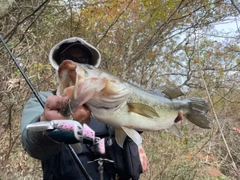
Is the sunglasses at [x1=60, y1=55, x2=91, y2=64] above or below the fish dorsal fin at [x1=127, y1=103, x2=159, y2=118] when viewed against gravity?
above

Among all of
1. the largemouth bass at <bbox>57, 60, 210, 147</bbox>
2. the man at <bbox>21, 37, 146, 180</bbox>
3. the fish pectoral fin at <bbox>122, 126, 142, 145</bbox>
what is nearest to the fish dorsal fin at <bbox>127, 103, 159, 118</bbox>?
the largemouth bass at <bbox>57, 60, 210, 147</bbox>

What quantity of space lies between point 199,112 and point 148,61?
319 inches

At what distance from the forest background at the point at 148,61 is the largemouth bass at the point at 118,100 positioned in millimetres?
596

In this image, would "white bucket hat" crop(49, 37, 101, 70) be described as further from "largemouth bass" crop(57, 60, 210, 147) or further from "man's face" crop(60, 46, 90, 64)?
"largemouth bass" crop(57, 60, 210, 147)

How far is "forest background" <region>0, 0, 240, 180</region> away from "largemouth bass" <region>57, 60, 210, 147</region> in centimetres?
60

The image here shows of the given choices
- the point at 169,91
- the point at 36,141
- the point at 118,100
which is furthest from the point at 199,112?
the point at 36,141

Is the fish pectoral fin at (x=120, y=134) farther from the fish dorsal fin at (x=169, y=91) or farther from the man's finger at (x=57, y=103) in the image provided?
the fish dorsal fin at (x=169, y=91)

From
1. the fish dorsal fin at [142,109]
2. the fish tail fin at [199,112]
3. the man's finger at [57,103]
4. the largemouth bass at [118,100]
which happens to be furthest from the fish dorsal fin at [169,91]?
the man's finger at [57,103]

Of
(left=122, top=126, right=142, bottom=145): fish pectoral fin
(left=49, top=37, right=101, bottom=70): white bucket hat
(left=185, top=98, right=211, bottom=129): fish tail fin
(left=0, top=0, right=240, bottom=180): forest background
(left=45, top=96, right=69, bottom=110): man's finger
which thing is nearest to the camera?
(left=45, top=96, right=69, bottom=110): man's finger

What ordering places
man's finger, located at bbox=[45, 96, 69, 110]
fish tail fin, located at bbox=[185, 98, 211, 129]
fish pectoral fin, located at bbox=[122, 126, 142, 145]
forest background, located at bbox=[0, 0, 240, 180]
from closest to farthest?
1. man's finger, located at bbox=[45, 96, 69, 110]
2. fish pectoral fin, located at bbox=[122, 126, 142, 145]
3. fish tail fin, located at bbox=[185, 98, 211, 129]
4. forest background, located at bbox=[0, 0, 240, 180]

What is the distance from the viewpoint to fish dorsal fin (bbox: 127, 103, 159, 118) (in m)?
1.97

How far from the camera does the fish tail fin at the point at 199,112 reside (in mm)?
2764

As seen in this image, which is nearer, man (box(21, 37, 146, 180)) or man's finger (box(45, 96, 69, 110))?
man's finger (box(45, 96, 69, 110))

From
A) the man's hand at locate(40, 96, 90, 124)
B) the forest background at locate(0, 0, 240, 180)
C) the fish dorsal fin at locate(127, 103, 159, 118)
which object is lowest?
the forest background at locate(0, 0, 240, 180)
